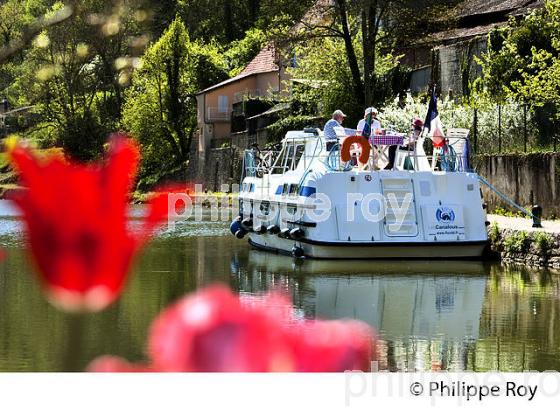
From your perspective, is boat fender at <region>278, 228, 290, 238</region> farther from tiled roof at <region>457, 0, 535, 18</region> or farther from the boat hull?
tiled roof at <region>457, 0, 535, 18</region>

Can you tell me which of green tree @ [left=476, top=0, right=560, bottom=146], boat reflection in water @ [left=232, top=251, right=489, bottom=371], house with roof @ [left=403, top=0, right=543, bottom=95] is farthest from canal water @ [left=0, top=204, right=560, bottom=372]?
house with roof @ [left=403, top=0, right=543, bottom=95]

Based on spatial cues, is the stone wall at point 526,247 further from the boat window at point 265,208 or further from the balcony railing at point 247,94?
the balcony railing at point 247,94

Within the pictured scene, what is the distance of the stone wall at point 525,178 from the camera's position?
62.8 feet

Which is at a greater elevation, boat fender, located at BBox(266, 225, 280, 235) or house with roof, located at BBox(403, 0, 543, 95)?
house with roof, located at BBox(403, 0, 543, 95)

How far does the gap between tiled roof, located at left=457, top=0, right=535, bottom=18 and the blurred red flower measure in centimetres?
3216

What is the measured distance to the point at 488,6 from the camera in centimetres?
3441

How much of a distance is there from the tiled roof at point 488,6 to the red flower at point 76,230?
32.2 metres

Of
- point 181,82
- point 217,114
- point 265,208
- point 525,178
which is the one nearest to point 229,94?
point 217,114

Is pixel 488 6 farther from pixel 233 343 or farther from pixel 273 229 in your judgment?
pixel 233 343

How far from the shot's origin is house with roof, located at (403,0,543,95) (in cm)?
2970

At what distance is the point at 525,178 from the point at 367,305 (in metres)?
8.98

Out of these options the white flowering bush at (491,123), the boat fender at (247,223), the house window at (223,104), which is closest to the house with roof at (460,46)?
the white flowering bush at (491,123)

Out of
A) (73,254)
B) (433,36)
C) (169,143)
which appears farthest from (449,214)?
(169,143)
